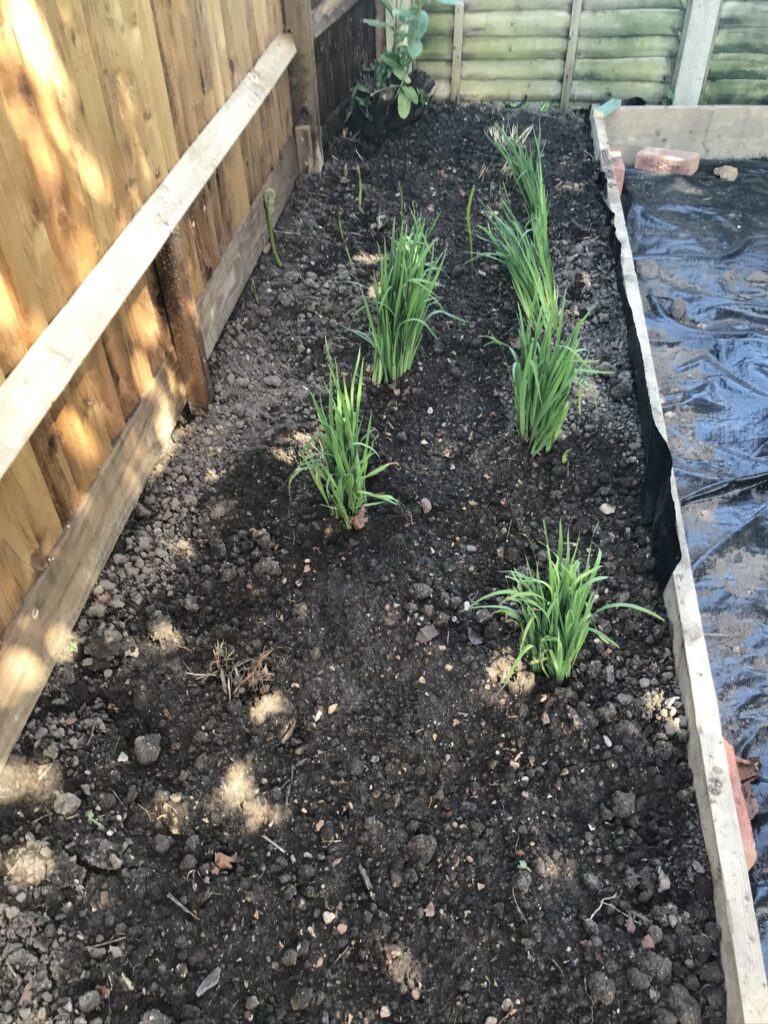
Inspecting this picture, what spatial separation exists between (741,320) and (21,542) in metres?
3.01

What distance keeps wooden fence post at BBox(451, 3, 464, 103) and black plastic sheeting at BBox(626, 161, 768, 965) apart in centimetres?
126

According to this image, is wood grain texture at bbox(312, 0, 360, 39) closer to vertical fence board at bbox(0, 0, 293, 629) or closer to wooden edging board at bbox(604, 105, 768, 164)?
vertical fence board at bbox(0, 0, 293, 629)

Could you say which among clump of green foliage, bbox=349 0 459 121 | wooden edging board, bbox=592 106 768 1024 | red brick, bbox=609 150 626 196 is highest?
clump of green foliage, bbox=349 0 459 121

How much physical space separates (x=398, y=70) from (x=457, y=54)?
0.72 m

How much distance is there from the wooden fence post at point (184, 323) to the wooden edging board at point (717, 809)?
4.78ft

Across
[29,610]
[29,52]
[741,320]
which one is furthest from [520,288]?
[29,610]

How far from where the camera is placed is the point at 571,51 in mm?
4672

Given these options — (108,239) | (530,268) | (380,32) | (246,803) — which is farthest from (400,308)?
(380,32)

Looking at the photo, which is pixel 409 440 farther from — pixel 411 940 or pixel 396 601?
pixel 411 940

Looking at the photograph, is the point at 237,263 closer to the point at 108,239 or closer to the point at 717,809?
the point at 108,239

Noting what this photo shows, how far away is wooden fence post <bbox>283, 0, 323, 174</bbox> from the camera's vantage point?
328 cm

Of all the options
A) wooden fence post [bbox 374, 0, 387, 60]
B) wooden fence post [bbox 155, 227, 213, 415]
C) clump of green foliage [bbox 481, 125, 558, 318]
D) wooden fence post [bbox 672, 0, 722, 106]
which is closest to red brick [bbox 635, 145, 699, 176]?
wooden fence post [bbox 672, 0, 722, 106]

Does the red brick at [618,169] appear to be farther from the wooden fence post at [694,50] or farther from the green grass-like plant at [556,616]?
the green grass-like plant at [556,616]

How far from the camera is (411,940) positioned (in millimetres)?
1634
